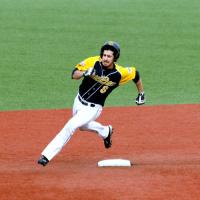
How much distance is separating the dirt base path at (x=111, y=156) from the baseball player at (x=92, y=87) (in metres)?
0.39

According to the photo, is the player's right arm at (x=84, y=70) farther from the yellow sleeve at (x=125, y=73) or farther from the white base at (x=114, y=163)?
the white base at (x=114, y=163)

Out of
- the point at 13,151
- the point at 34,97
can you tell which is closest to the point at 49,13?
the point at 34,97

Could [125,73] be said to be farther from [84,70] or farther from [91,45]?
[91,45]

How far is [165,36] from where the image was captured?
18.2 meters

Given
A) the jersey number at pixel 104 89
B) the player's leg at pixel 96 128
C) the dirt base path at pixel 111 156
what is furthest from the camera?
the player's leg at pixel 96 128

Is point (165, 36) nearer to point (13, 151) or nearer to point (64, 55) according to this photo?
point (64, 55)

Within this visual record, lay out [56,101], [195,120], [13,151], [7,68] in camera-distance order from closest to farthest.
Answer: [13,151], [195,120], [56,101], [7,68]

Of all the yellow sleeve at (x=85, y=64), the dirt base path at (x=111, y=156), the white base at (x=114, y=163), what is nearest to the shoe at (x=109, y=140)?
the dirt base path at (x=111, y=156)

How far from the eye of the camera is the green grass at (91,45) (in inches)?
527

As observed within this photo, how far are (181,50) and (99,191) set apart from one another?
9279 mm

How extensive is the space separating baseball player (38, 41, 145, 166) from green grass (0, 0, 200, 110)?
338 centimetres

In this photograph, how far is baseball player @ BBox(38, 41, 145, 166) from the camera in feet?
28.7

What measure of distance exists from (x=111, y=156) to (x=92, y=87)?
1154 mm

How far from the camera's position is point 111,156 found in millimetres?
9719
